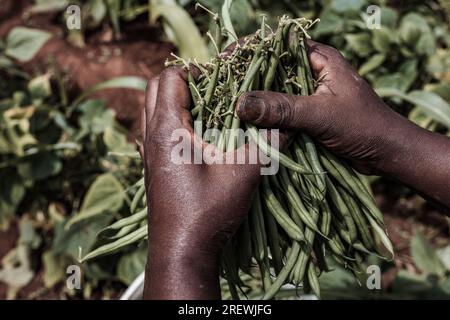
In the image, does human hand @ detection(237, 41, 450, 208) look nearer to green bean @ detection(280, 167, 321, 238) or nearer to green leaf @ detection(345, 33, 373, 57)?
green bean @ detection(280, 167, 321, 238)

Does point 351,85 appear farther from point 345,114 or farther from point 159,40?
point 159,40

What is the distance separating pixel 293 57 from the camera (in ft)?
3.33

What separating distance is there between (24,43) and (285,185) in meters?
1.44

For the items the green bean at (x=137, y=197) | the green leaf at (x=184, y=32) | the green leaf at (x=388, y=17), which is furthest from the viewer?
the green leaf at (x=388, y=17)

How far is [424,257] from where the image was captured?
177 centimetres

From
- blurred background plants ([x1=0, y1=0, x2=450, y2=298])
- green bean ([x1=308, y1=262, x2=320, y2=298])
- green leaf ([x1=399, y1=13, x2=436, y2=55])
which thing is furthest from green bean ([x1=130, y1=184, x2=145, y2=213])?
green leaf ([x1=399, y1=13, x2=436, y2=55])

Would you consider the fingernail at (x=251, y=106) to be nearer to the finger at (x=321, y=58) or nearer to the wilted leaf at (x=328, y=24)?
the finger at (x=321, y=58)

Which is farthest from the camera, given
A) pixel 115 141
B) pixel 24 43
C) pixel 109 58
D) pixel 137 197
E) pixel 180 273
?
pixel 109 58

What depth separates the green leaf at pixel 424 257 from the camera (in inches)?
69.2

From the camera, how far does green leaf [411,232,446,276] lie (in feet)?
5.77

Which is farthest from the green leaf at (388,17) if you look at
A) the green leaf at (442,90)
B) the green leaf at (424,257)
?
the green leaf at (424,257)

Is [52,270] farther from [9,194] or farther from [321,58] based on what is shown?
[321,58]

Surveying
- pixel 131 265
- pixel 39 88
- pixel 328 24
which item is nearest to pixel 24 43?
pixel 39 88
